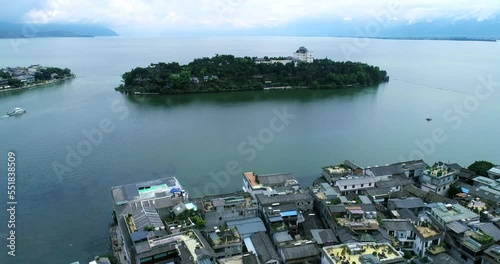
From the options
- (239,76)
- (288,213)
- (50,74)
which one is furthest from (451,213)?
(50,74)

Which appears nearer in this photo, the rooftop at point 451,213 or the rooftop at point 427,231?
the rooftop at point 427,231

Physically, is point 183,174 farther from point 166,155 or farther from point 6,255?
point 6,255

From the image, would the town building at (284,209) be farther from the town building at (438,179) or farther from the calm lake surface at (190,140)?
the town building at (438,179)

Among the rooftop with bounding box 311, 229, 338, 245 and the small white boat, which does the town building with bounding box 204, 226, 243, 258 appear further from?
the small white boat

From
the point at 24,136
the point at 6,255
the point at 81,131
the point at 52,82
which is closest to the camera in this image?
the point at 6,255

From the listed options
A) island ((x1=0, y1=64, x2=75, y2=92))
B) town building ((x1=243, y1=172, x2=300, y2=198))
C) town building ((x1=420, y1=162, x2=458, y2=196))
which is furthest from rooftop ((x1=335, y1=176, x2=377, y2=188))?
island ((x1=0, y1=64, x2=75, y2=92))

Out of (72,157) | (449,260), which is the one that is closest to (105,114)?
(72,157)

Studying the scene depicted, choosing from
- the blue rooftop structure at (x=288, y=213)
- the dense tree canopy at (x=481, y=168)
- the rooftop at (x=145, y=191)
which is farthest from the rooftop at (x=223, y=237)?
the dense tree canopy at (x=481, y=168)
